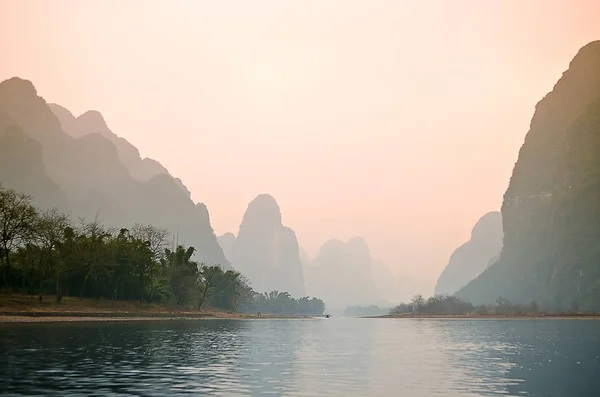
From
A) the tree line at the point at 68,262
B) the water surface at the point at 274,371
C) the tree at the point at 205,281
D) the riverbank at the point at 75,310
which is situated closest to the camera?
the water surface at the point at 274,371

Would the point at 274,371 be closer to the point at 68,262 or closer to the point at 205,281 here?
the point at 68,262

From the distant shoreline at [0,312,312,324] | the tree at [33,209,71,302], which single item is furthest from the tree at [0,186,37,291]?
the distant shoreline at [0,312,312,324]

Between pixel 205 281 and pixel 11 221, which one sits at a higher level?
pixel 11 221

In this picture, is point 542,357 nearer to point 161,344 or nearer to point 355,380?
point 355,380

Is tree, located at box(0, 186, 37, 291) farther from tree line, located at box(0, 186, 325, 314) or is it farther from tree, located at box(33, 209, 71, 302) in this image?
tree, located at box(33, 209, 71, 302)

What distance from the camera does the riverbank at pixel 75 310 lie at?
84.8 m

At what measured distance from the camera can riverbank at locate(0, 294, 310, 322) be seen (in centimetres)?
8481

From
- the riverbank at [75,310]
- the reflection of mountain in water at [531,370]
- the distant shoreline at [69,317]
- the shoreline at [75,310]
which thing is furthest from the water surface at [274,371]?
the riverbank at [75,310]

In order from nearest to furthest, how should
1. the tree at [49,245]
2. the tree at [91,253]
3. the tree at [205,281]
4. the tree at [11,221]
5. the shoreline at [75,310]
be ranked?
1. the shoreline at [75,310]
2. the tree at [11,221]
3. the tree at [49,245]
4. the tree at [91,253]
5. the tree at [205,281]

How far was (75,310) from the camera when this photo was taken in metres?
102

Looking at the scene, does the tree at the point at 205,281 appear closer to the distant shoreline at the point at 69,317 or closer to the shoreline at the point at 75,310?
the shoreline at the point at 75,310

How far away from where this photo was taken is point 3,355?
121 ft

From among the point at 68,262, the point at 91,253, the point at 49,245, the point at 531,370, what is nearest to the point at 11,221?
the point at 49,245

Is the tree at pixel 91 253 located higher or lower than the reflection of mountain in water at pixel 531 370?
higher
